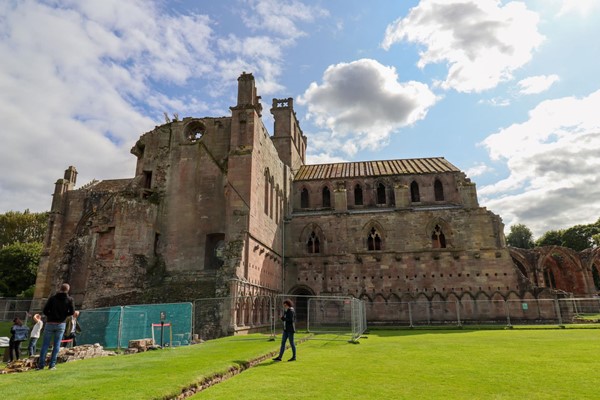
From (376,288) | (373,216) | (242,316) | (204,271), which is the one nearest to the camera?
(242,316)

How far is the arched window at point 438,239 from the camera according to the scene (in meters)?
35.5

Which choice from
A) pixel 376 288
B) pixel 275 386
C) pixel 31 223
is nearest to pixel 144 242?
pixel 376 288

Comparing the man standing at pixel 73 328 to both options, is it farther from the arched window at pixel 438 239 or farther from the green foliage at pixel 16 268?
the green foliage at pixel 16 268

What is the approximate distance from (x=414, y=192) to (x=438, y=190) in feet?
7.81

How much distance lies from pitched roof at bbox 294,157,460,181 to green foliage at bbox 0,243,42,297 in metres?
40.7

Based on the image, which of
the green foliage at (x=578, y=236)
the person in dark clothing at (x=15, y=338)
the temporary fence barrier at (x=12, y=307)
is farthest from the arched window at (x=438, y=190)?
the green foliage at (x=578, y=236)

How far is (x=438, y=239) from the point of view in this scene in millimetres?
35625

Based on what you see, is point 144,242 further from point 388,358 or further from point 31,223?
point 31,223

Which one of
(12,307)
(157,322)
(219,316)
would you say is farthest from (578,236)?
(12,307)

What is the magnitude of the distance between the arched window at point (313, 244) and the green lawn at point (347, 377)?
77.3 ft

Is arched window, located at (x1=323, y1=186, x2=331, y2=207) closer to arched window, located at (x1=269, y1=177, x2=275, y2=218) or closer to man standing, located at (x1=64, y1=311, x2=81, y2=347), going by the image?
arched window, located at (x1=269, y1=177, x2=275, y2=218)

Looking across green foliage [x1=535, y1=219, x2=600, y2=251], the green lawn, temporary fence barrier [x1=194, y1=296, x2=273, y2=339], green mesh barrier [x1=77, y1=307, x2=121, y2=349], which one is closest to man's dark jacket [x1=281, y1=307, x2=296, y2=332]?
the green lawn

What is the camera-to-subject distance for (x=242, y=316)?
2270cm

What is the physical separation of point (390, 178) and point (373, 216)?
595cm
